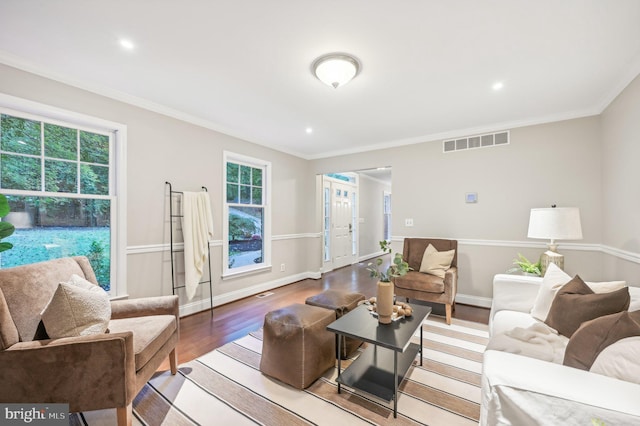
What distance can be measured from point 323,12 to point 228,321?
3.14 meters

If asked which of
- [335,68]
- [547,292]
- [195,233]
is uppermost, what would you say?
[335,68]

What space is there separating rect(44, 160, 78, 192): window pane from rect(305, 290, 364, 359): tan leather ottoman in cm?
254

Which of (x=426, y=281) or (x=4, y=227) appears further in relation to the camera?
(x=426, y=281)

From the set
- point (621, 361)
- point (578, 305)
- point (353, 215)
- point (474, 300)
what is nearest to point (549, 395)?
point (621, 361)

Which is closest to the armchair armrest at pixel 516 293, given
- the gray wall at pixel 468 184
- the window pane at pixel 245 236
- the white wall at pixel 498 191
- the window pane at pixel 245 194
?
the gray wall at pixel 468 184

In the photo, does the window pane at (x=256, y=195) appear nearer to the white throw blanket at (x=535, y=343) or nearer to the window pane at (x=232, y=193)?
the window pane at (x=232, y=193)

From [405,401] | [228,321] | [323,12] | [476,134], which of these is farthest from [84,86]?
[476,134]

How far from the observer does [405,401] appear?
5.70 ft

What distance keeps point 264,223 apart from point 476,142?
11.4 ft

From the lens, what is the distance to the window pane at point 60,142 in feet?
7.77

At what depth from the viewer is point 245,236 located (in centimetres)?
420

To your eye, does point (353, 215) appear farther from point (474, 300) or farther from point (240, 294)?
point (240, 294)

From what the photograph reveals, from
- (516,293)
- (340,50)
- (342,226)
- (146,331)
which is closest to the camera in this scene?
(146,331)

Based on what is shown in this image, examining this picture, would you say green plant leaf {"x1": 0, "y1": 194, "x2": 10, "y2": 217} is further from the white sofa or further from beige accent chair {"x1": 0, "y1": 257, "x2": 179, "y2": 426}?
the white sofa
